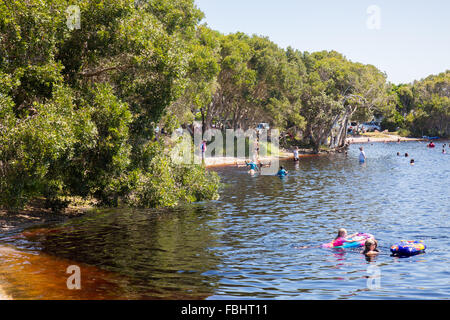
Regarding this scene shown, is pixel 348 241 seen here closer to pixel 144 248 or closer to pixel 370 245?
pixel 370 245

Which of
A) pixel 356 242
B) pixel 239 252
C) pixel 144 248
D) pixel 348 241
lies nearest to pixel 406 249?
pixel 356 242

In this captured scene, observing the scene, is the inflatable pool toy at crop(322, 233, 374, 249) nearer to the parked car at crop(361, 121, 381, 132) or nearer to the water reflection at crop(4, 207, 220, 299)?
the water reflection at crop(4, 207, 220, 299)

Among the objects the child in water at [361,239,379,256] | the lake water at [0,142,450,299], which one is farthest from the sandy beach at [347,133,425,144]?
the child in water at [361,239,379,256]

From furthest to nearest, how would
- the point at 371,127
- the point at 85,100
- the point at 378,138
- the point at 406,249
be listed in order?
1. the point at 371,127
2. the point at 378,138
3. the point at 85,100
4. the point at 406,249

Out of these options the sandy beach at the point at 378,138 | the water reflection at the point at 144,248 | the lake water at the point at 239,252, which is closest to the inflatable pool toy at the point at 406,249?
the lake water at the point at 239,252

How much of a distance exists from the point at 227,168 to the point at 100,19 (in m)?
35.8

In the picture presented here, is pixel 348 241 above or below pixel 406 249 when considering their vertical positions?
above

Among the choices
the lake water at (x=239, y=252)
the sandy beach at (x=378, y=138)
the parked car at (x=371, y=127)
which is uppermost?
the parked car at (x=371, y=127)

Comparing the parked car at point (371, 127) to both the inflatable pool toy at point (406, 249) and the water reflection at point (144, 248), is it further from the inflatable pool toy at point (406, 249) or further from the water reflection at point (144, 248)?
the inflatable pool toy at point (406, 249)

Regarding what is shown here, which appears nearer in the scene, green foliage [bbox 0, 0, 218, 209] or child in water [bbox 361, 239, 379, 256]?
child in water [bbox 361, 239, 379, 256]

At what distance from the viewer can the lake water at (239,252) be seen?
15023 millimetres

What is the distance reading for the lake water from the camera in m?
15.0

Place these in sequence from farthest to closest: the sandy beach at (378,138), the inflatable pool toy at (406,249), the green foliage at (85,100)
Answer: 1. the sandy beach at (378,138)
2. the green foliage at (85,100)
3. the inflatable pool toy at (406,249)

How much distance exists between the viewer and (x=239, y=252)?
20047 millimetres
